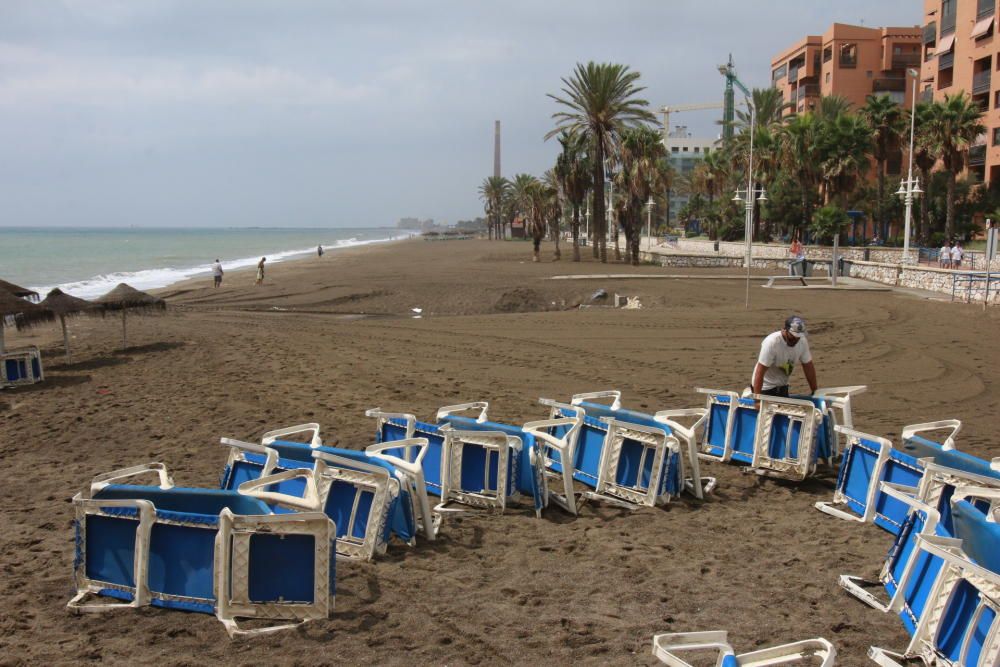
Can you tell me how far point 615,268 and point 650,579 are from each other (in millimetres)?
37463

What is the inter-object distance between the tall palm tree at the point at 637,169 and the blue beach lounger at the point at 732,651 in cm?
4042

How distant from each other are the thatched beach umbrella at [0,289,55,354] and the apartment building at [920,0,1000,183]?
4937 cm

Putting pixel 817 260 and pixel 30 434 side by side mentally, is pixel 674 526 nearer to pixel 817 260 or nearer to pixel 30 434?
pixel 30 434

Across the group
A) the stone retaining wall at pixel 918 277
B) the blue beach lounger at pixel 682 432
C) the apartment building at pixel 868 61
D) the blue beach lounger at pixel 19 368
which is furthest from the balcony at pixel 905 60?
the blue beach lounger at pixel 19 368

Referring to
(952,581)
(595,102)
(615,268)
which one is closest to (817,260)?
(615,268)

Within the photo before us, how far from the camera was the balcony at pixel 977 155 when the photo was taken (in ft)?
159

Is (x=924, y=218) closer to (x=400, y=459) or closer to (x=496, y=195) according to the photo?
(x=400, y=459)

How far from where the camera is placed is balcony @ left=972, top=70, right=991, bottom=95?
47469 millimetres

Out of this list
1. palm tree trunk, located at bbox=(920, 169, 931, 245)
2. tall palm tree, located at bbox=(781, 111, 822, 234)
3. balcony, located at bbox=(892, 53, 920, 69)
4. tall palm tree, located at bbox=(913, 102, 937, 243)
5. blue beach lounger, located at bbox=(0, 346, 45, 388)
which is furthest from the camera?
balcony, located at bbox=(892, 53, 920, 69)

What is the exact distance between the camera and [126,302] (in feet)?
55.9

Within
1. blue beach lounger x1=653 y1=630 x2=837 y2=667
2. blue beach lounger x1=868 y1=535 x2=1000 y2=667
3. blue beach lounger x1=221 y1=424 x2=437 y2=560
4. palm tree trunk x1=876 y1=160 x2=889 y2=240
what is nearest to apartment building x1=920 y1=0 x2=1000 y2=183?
palm tree trunk x1=876 y1=160 x2=889 y2=240

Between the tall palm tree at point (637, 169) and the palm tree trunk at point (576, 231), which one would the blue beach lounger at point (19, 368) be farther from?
the palm tree trunk at point (576, 231)

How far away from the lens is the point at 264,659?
4328 millimetres

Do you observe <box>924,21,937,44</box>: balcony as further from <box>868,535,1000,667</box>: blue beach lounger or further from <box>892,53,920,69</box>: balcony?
<box>868,535,1000,667</box>: blue beach lounger
